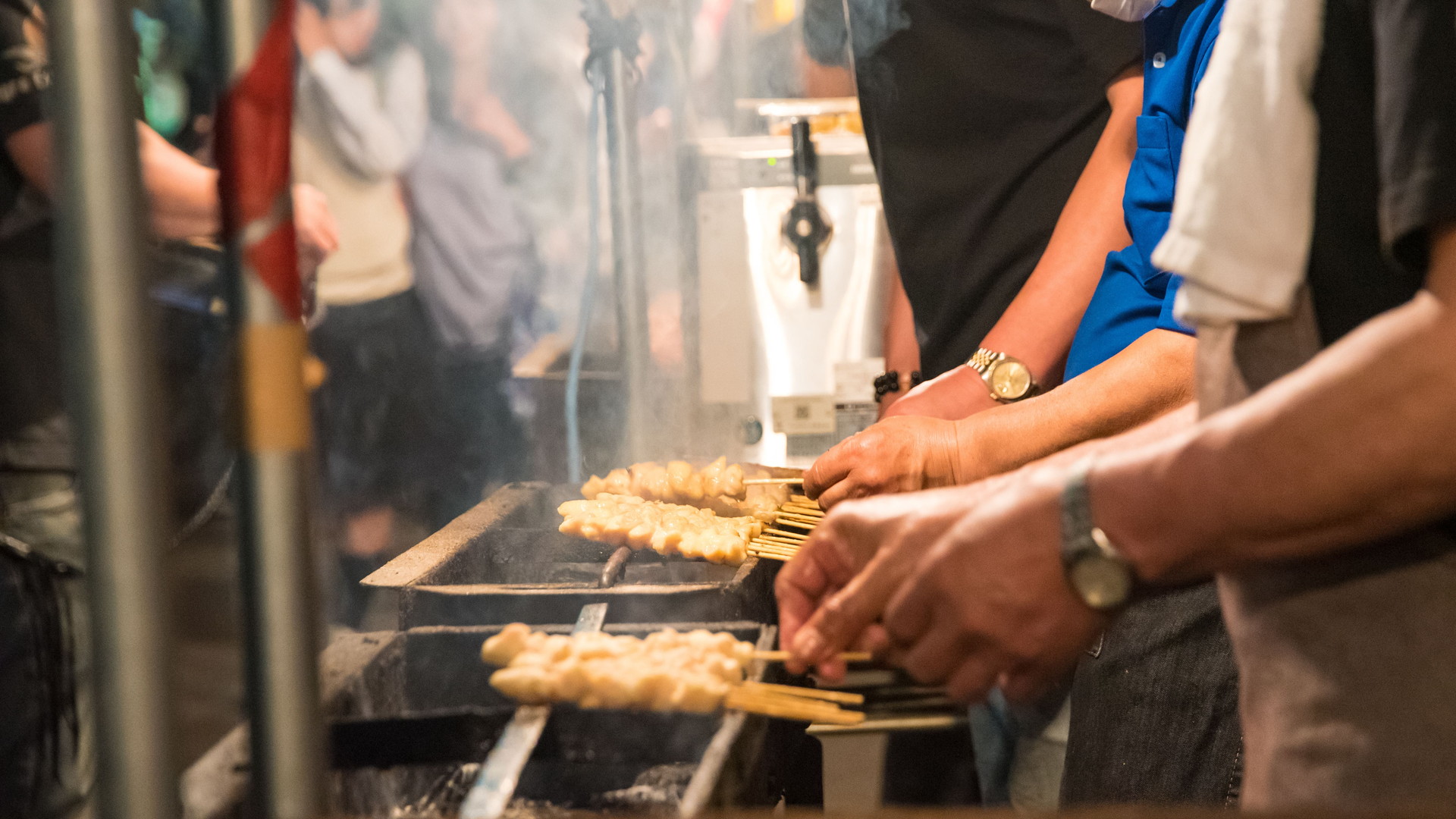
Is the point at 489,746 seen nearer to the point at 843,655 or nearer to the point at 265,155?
the point at 843,655

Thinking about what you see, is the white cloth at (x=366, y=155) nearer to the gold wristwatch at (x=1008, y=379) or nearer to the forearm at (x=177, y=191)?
the forearm at (x=177, y=191)

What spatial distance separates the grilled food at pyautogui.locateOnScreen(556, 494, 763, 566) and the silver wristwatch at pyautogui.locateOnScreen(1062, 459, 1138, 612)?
1.25m

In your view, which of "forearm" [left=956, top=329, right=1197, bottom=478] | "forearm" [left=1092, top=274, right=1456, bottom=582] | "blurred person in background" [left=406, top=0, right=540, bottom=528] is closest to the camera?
"forearm" [left=1092, top=274, right=1456, bottom=582]

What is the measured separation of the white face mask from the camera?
198 cm

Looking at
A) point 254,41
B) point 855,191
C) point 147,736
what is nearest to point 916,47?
point 855,191

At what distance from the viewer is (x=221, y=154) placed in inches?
32.5

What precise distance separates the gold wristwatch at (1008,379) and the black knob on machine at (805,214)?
131 cm

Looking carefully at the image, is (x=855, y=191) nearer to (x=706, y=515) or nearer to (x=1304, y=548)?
(x=706, y=515)

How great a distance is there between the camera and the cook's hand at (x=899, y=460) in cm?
238

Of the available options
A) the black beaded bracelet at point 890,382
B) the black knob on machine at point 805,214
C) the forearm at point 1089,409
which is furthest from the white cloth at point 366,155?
the forearm at point 1089,409

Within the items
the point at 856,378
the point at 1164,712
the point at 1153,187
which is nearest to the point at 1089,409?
the point at 1153,187

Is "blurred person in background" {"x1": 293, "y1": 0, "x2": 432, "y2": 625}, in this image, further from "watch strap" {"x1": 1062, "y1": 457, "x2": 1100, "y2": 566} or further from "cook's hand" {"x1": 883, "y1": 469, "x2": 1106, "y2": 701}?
"watch strap" {"x1": 1062, "y1": 457, "x2": 1100, "y2": 566}

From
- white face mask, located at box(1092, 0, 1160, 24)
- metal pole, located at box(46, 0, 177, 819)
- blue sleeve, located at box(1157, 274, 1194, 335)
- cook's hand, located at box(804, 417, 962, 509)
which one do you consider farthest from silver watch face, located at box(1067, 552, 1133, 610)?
white face mask, located at box(1092, 0, 1160, 24)

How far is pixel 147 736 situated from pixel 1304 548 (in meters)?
1.14
